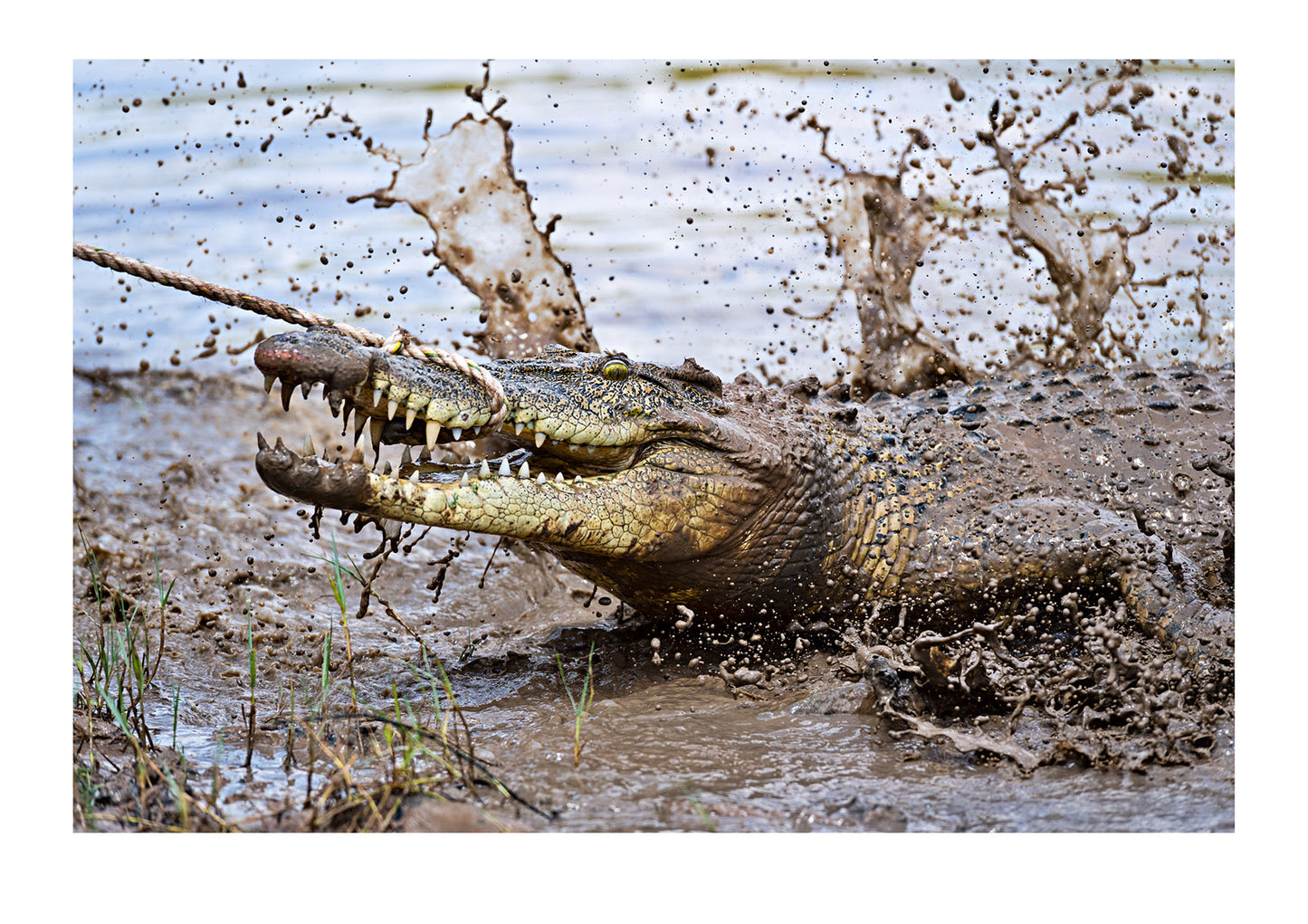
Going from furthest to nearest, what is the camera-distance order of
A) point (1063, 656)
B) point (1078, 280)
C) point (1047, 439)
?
point (1078, 280)
point (1047, 439)
point (1063, 656)

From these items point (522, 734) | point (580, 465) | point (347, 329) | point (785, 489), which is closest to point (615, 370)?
point (580, 465)

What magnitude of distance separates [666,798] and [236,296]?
1.95 meters

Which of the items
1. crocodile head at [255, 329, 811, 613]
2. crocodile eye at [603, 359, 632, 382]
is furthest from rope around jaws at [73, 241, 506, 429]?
crocodile eye at [603, 359, 632, 382]

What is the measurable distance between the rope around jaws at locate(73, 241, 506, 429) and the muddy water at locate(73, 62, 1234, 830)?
91 centimetres

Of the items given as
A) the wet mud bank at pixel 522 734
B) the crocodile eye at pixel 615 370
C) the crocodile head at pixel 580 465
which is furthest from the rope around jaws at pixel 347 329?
the wet mud bank at pixel 522 734

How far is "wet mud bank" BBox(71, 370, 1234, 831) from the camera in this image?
9.18 ft

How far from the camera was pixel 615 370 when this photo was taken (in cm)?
366

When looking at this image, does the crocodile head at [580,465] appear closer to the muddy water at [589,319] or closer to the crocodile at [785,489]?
the crocodile at [785,489]

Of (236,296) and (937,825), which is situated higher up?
(236,296)

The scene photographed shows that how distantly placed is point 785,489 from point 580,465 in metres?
0.71

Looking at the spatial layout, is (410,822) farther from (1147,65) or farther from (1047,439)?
(1147,65)

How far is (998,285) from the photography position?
5.69m

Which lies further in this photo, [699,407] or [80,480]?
[80,480]
